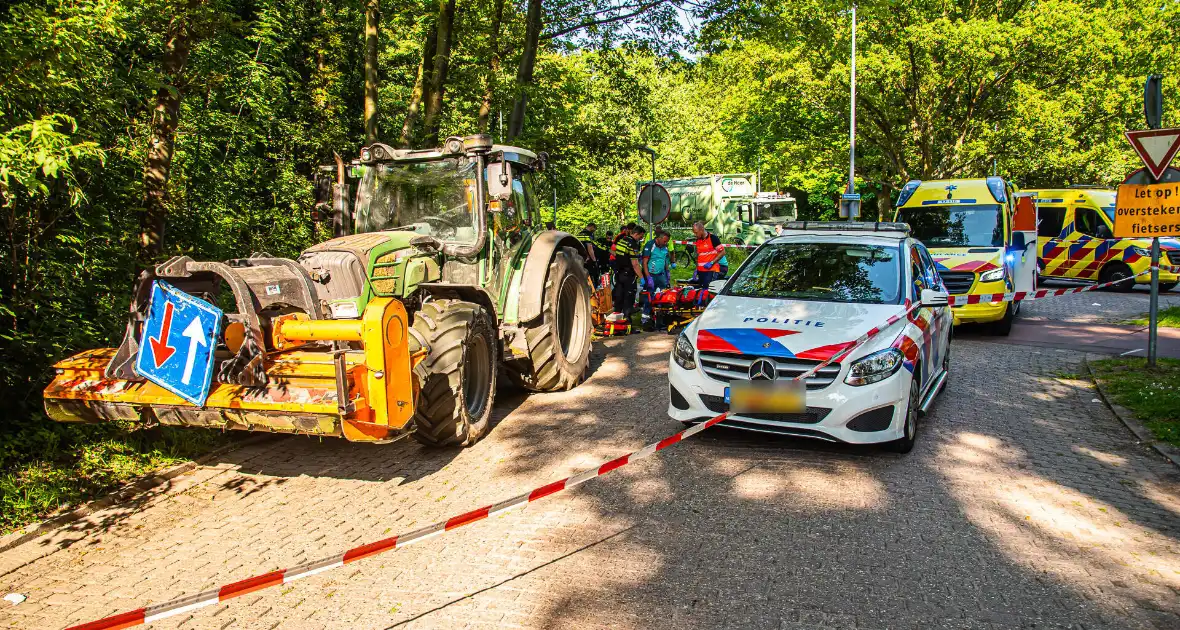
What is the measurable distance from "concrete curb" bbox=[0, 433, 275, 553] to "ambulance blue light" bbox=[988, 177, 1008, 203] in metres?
11.5

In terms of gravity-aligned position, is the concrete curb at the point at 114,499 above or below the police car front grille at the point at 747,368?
below

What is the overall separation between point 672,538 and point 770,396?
1.70 m

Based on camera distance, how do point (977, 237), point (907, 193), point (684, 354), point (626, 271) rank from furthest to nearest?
point (626, 271)
point (907, 193)
point (977, 237)
point (684, 354)

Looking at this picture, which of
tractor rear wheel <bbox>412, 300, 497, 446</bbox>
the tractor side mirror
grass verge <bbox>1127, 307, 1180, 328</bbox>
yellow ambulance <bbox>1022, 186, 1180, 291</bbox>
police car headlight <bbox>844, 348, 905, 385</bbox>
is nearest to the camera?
police car headlight <bbox>844, 348, 905, 385</bbox>

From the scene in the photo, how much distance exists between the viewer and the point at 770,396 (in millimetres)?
6211

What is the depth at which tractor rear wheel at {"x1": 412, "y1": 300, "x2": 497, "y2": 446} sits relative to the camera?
6.34 meters

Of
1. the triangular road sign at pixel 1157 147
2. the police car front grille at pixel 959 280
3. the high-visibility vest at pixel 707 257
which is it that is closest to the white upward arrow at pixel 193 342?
the high-visibility vest at pixel 707 257

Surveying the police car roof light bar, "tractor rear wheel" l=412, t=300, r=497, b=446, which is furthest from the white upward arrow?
the police car roof light bar

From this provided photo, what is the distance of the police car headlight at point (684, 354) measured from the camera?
264 inches

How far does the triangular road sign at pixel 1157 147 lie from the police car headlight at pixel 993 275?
2.74m

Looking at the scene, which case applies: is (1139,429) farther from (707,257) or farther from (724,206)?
(724,206)

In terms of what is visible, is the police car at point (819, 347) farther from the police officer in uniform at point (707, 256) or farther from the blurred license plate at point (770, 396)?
the police officer in uniform at point (707, 256)

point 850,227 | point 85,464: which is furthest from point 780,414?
point 85,464

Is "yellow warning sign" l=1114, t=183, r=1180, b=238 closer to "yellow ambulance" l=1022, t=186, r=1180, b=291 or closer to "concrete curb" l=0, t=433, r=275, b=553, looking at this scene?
"yellow ambulance" l=1022, t=186, r=1180, b=291
